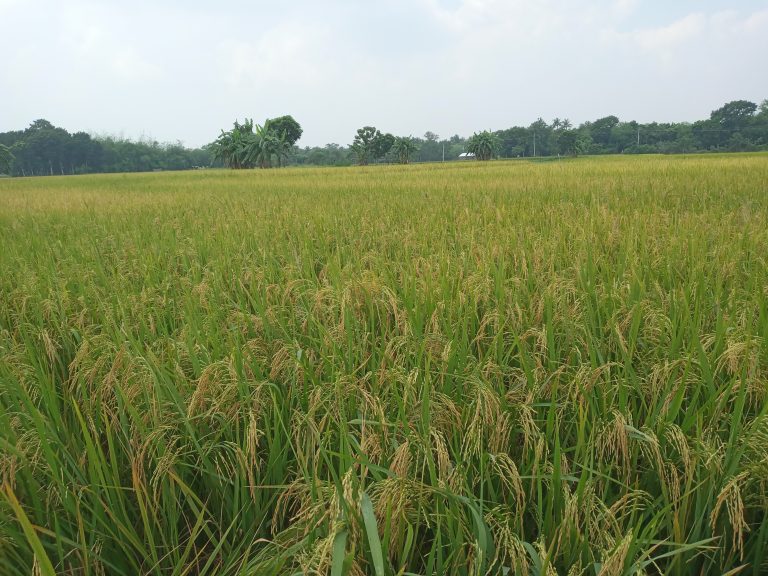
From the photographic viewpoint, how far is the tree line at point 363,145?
48.4 meters

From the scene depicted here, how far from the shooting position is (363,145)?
54.4 m

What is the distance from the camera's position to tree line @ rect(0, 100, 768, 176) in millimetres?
48438

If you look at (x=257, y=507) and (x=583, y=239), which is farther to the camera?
(x=583, y=239)

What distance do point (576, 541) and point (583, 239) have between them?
8.62ft

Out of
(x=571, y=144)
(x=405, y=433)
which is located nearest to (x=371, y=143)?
(x=571, y=144)

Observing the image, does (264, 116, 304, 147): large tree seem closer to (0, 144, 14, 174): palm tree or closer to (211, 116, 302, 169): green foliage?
(211, 116, 302, 169): green foliage

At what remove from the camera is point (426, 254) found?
3299mm

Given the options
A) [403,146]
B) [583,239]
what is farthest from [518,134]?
[583,239]

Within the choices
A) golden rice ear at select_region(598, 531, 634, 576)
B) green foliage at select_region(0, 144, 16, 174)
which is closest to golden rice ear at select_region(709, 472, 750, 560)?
golden rice ear at select_region(598, 531, 634, 576)

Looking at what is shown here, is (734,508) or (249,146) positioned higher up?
(249,146)

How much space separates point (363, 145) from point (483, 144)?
13952mm

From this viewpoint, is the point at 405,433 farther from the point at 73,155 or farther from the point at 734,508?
the point at 73,155

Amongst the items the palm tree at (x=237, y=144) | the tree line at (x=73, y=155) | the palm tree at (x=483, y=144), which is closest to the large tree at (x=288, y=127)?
the palm tree at (x=237, y=144)

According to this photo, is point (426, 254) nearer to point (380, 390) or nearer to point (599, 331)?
point (599, 331)
